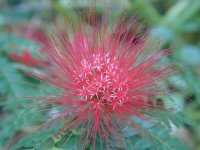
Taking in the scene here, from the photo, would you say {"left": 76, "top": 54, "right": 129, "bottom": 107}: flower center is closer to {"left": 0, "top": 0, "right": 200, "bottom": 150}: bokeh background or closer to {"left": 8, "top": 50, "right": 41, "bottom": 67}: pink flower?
{"left": 0, "top": 0, "right": 200, "bottom": 150}: bokeh background

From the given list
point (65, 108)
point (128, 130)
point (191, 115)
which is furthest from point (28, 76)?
point (191, 115)

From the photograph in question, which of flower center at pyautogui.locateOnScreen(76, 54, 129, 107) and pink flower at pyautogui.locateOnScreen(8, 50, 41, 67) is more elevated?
pink flower at pyautogui.locateOnScreen(8, 50, 41, 67)

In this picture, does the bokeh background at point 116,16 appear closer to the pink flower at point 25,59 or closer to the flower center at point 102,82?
the pink flower at point 25,59

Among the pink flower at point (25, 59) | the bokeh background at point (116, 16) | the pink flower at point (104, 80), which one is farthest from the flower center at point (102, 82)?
the pink flower at point (25, 59)

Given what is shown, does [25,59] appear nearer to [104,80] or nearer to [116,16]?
[116,16]

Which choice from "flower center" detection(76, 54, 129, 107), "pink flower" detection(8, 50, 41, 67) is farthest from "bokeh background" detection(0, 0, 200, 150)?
"flower center" detection(76, 54, 129, 107)

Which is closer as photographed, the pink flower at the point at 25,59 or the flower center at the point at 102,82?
the flower center at the point at 102,82
